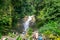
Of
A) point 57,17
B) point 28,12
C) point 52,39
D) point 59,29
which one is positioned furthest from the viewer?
point 28,12

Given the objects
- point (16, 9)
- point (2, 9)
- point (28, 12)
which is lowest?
point (28, 12)

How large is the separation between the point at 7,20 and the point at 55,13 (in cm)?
405

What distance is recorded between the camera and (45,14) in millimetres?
18844

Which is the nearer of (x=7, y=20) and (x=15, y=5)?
(x=7, y=20)

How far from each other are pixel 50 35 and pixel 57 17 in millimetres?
4148

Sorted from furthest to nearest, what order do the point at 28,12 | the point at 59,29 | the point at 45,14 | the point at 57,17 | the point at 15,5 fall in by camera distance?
the point at 28,12
the point at 15,5
the point at 45,14
the point at 57,17
the point at 59,29

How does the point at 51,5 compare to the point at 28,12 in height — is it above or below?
above

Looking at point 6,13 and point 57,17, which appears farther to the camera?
point 6,13

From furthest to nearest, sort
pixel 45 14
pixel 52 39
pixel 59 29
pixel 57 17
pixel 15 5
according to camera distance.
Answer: pixel 15 5, pixel 45 14, pixel 57 17, pixel 59 29, pixel 52 39

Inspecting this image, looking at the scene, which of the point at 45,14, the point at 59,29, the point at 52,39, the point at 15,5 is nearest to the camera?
the point at 52,39

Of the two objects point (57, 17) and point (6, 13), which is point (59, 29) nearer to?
point (57, 17)

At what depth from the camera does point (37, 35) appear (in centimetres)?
1443

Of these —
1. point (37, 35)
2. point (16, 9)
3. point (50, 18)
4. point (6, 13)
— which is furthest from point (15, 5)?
point (37, 35)

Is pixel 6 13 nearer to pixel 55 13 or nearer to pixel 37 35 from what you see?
pixel 55 13
